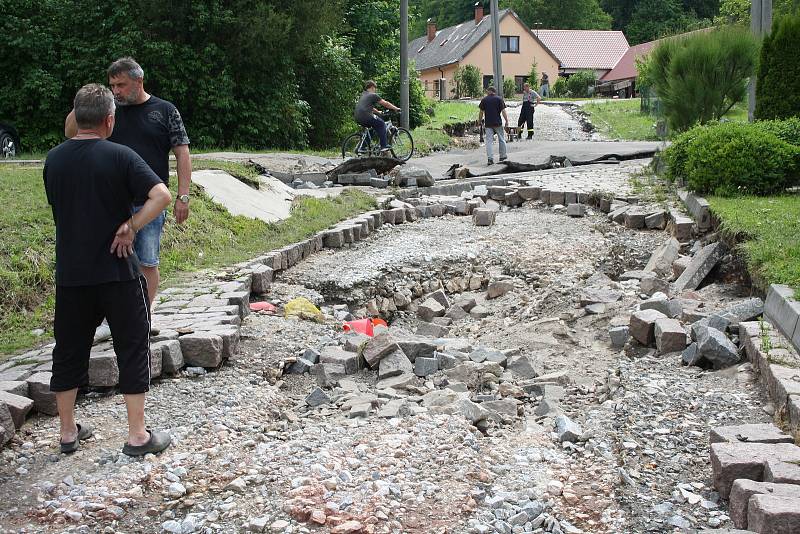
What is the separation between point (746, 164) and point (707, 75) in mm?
5403

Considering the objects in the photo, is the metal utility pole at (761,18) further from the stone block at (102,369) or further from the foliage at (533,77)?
the foliage at (533,77)

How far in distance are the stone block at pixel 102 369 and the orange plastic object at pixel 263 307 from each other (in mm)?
2367

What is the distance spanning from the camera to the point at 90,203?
4402 mm

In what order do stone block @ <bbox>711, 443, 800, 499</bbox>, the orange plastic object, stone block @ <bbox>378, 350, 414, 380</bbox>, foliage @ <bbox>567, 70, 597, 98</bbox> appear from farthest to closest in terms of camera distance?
foliage @ <bbox>567, 70, 597, 98</bbox> → the orange plastic object → stone block @ <bbox>378, 350, 414, 380</bbox> → stone block @ <bbox>711, 443, 800, 499</bbox>

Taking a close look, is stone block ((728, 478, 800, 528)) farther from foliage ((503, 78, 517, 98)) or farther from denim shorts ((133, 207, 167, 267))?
foliage ((503, 78, 517, 98))

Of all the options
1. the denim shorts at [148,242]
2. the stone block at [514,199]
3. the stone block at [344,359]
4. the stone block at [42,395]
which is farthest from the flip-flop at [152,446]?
the stone block at [514,199]

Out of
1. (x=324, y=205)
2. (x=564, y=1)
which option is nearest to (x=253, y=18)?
(x=324, y=205)

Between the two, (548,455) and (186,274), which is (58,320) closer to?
(548,455)

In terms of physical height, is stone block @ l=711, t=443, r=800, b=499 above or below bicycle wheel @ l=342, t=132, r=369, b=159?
below

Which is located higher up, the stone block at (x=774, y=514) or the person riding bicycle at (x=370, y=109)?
the person riding bicycle at (x=370, y=109)

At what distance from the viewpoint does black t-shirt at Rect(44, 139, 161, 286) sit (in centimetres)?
440

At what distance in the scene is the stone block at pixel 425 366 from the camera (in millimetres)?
6367

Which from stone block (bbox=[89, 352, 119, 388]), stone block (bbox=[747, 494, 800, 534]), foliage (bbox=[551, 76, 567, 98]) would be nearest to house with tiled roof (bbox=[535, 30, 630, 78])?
foliage (bbox=[551, 76, 567, 98])

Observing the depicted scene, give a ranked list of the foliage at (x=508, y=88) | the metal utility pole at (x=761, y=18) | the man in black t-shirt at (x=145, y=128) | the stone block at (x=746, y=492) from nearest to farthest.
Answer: the stone block at (x=746, y=492) < the man in black t-shirt at (x=145, y=128) < the metal utility pole at (x=761, y=18) < the foliage at (x=508, y=88)
